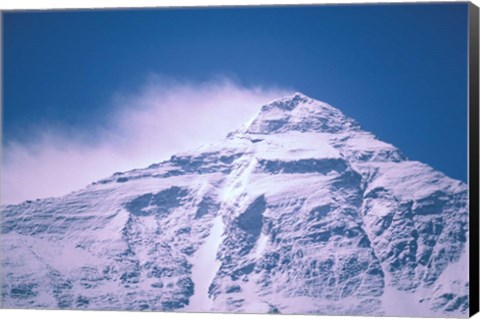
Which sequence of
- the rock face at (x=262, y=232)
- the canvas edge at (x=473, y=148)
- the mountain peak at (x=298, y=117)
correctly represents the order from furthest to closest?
the mountain peak at (x=298, y=117) < the rock face at (x=262, y=232) < the canvas edge at (x=473, y=148)

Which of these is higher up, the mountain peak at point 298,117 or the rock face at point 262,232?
the mountain peak at point 298,117

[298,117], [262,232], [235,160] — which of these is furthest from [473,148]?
[235,160]

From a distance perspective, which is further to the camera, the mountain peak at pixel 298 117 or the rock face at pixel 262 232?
the mountain peak at pixel 298 117

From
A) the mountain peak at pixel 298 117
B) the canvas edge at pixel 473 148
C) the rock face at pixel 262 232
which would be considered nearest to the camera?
the canvas edge at pixel 473 148

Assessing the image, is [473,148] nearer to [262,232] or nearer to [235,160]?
[262,232]

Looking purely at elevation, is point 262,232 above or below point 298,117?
below

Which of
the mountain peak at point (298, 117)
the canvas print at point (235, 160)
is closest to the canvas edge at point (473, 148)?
the canvas print at point (235, 160)

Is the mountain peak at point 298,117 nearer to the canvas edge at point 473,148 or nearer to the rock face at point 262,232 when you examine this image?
the rock face at point 262,232

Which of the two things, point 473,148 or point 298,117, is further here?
point 298,117

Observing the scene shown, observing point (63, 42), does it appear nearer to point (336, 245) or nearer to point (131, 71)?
point (131, 71)
